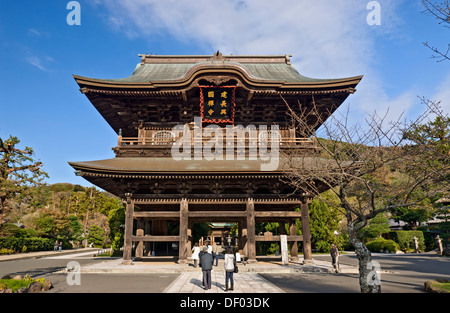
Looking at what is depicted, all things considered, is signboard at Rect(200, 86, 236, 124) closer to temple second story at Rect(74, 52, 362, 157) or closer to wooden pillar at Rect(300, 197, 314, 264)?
temple second story at Rect(74, 52, 362, 157)

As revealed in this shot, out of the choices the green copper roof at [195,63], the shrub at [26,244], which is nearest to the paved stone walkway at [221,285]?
the green copper roof at [195,63]

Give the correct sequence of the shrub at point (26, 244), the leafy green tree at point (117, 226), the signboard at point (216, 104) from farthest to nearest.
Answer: the shrub at point (26, 244) < the leafy green tree at point (117, 226) < the signboard at point (216, 104)

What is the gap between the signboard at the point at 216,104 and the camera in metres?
16.3

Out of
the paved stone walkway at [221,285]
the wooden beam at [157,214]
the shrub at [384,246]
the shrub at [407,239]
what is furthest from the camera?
the shrub at [407,239]

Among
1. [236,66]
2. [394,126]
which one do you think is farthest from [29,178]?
[394,126]

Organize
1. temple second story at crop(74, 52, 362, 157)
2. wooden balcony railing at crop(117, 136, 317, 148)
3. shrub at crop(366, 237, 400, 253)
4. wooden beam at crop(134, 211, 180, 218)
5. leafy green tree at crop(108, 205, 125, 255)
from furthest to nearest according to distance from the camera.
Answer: shrub at crop(366, 237, 400, 253) < leafy green tree at crop(108, 205, 125, 255) < wooden balcony railing at crop(117, 136, 317, 148) < temple second story at crop(74, 52, 362, 157) < wooden beam at crop(134, 211, 180, 218)

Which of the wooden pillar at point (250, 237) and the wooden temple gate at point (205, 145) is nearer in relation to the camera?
the wooden temple gate at point (205, 145)

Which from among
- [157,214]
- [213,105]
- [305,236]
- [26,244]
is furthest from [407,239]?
[26,244]

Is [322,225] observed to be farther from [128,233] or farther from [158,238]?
[128,233]

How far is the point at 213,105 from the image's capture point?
16375 mm

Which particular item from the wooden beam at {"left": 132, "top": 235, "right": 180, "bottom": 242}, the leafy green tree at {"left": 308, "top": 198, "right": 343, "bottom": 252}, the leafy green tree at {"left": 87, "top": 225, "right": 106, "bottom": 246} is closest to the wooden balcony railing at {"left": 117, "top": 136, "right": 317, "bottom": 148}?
the wooden beam at {"left": 132, "top": 235, "right": 180, "bottom": 242}

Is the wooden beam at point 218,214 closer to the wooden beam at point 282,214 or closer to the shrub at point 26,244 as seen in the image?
the wooden beam at point 282,214

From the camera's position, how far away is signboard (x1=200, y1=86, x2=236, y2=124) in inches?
643

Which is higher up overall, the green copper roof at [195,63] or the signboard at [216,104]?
the green copper roof at [195,63]
